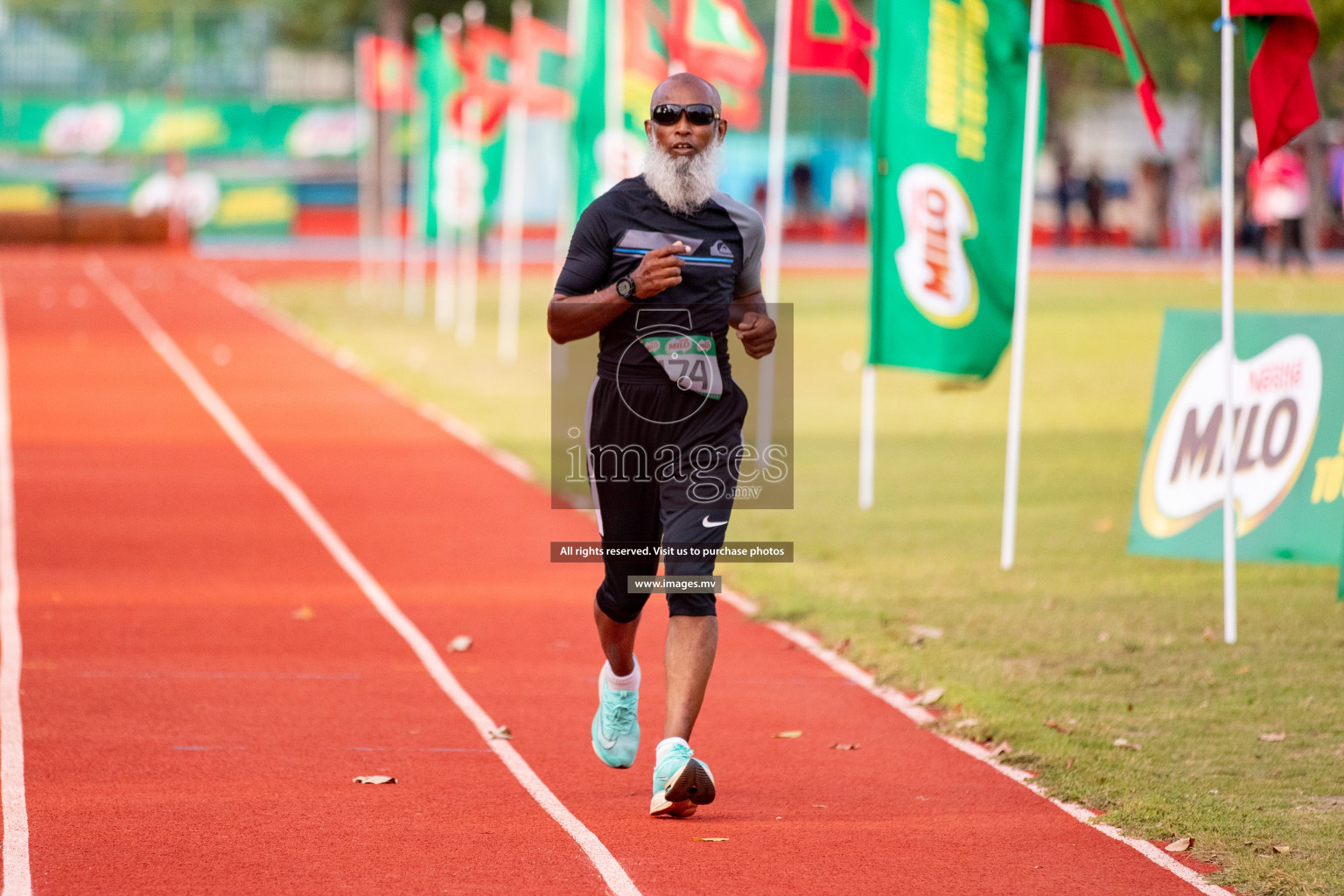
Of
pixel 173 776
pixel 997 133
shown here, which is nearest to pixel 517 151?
pixel 997 133

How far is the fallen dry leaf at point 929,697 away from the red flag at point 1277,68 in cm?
299

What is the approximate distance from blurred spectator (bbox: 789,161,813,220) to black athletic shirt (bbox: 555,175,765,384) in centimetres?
5131

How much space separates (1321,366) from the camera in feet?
31.3

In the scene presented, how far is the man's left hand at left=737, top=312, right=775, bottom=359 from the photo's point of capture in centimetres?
607

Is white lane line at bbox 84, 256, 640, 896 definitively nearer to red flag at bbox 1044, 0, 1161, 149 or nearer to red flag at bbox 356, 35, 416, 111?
red flag at bbox 1044, 0, 1161, 149

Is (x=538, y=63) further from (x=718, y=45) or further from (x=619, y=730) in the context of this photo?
(x=619, y=730)

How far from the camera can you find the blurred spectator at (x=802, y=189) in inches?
2244

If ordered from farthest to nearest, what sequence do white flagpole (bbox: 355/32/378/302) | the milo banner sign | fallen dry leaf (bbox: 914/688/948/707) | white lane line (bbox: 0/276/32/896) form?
white flagpole (bbox: 355/32/378/302)
the milo banner sign
fallen dry leaf (bbox: 914/688/948/707)
white lane line (bbox: 0/276/32/896)

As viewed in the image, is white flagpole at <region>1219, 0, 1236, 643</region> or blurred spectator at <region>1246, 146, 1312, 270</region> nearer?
white flagpole at <region>1219, 0, 1236, 643</region>

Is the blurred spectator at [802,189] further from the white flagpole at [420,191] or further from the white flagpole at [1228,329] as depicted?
the white flagpole at [1228,329]

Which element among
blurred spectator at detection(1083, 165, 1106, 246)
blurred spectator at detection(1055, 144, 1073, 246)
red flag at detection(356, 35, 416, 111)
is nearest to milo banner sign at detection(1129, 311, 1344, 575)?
red flag at detection(356, 35, 416, 111)

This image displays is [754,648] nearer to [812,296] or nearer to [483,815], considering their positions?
[483,815]

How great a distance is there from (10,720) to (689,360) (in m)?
3.22

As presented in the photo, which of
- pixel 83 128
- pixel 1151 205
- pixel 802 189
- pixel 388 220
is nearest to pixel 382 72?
pixel 388 220
